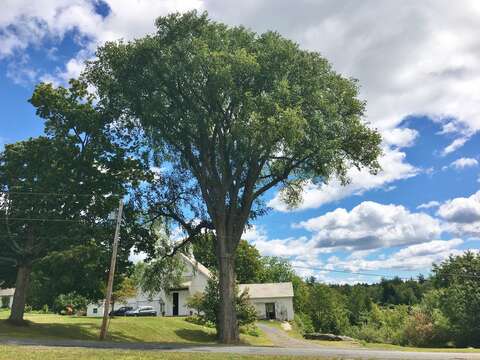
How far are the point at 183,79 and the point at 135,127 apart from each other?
656 centimetres

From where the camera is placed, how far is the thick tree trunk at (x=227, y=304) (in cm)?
2656

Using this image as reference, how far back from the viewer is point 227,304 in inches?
1072

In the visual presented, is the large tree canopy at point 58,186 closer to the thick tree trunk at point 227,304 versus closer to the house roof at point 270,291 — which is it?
the thick tree trunk at point 227,304

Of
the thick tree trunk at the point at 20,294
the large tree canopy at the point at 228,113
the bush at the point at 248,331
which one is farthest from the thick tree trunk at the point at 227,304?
the bush at the point at 248,331

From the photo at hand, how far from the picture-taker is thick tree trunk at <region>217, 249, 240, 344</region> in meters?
26.6

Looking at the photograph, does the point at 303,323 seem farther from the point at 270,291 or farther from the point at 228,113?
the point at 228,113

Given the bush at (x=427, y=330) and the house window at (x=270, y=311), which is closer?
the bush at (x=427, y=330)

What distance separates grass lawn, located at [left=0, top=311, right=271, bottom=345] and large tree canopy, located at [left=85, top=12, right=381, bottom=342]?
7.62m

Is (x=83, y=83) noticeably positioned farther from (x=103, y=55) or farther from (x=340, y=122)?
(x=340, y=122)

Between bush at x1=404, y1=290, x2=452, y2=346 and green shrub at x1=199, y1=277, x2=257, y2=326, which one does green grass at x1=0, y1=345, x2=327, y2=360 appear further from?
bush at x1=404, y1=290, x2=452, y2=346

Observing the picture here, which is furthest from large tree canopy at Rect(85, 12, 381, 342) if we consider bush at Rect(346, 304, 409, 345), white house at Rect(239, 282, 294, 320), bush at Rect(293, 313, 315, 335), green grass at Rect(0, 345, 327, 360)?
white house at Rect(239, 282, 294, 320)

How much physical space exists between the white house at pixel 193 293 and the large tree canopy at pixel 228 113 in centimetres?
2687

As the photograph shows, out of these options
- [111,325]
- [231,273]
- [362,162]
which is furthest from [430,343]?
[111,325]

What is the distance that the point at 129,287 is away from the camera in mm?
48594
